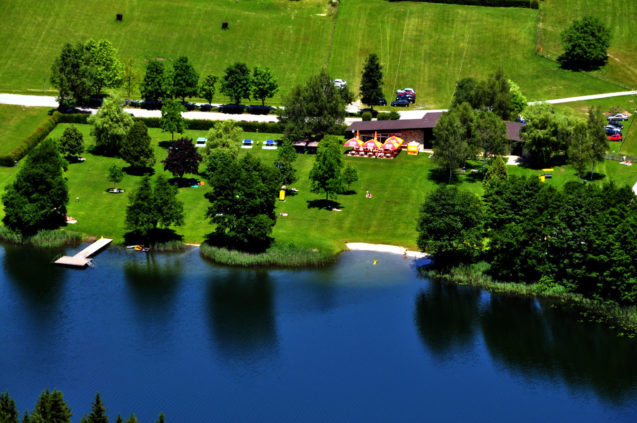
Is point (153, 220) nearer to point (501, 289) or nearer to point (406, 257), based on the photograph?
point (406, 257)

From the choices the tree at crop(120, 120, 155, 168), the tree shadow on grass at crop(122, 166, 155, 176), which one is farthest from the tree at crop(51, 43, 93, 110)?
the tree shadow on grass at crop(122, 166, 155, 176)

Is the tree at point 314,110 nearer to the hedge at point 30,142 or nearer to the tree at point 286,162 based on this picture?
the tree at point 286,162

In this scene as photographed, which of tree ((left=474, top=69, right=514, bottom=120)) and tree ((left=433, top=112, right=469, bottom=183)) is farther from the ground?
tree ((left=474, top=69, right=514, bottom=120))

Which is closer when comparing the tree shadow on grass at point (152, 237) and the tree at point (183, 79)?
the tree shadow on grass at point (152, 237)

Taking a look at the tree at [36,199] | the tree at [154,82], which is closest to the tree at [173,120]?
the tree at [154,82]

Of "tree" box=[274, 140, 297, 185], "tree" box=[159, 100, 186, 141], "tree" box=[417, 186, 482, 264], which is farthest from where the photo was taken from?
"tree" box=[159, 100, 186, 141]

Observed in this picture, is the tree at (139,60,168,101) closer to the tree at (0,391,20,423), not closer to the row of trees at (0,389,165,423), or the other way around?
the tree at (0,391,20,423)

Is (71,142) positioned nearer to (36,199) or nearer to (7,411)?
(36,199)
